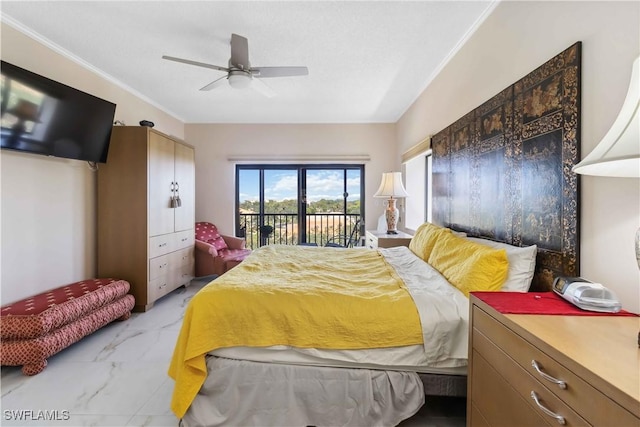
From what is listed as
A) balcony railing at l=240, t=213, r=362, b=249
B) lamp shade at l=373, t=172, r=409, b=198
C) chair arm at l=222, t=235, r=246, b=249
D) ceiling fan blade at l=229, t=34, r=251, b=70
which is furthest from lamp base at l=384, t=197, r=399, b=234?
ceiling fan blade at l=229, t=34, r=251, b=70

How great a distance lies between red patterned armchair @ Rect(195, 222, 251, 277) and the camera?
12.6 feet

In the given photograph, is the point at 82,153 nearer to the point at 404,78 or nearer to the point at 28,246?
the point at 28,246

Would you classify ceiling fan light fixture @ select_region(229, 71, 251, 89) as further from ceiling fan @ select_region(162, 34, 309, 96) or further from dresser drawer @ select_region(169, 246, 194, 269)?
dresser drawer @ select_region(169, 246, 194, 269)

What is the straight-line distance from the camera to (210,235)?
439 centimetres

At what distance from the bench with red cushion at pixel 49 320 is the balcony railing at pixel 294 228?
2.52 metres

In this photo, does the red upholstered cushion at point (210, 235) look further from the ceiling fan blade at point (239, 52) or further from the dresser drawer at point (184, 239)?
the ceiling fan blade at point (239, 52)

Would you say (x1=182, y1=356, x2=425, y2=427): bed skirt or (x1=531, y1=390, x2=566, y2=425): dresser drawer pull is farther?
(x1=182, y1=356, x2=425, y2=427): bed skirt

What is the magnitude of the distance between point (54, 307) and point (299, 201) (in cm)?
336

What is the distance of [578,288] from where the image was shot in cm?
106

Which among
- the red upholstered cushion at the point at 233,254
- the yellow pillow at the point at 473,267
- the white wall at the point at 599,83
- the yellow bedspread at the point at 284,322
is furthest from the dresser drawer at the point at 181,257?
the white wall at the point at 599,83

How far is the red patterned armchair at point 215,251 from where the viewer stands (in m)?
3.84

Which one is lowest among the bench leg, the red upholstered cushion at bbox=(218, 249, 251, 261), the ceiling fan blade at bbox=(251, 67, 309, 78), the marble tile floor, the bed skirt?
the marble tile floor

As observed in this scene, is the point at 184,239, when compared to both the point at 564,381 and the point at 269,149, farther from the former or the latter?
the point at 564,381

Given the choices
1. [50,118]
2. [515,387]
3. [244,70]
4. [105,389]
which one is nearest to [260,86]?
[244,70]
